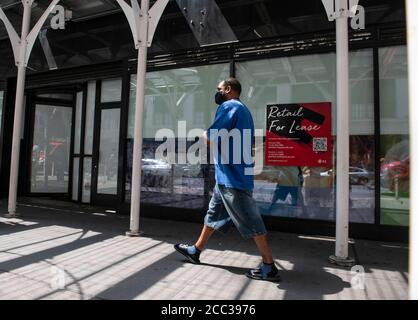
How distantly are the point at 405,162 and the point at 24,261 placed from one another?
5.18 meters

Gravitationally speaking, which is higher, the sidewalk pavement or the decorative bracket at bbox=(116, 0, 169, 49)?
the decorative bracket at bbox=(116, 0, 169, 49)

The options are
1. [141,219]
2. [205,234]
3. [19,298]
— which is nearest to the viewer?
[19,298]

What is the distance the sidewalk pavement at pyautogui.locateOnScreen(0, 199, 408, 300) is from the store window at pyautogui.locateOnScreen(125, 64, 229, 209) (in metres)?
1.00

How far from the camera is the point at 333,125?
5.86 metres

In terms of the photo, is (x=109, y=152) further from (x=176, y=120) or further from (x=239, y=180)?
(x=239, y=180)

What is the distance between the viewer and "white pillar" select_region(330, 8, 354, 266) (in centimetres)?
427

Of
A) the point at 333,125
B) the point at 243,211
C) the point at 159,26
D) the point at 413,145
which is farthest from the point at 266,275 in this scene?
the point at 159,26

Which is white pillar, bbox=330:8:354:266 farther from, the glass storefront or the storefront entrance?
the storefront entrance

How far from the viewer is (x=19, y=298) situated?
10.0ft

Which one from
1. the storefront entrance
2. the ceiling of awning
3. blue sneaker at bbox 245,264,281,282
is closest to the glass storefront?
the ceiling of awning

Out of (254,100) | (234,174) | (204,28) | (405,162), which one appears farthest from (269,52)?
(234,174)

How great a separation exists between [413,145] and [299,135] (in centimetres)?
411

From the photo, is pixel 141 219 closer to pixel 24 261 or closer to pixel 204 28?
pixel 24 261

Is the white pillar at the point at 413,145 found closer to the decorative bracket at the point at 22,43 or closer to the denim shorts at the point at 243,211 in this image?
the denim shorts at the point at 243,211
